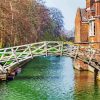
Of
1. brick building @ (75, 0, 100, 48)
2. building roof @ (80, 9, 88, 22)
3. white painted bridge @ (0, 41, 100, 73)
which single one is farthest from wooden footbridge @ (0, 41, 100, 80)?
building roof @ (80, 9, 88, 22)

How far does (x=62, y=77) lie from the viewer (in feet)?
123

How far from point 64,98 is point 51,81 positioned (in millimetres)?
7643

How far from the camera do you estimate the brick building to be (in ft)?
137

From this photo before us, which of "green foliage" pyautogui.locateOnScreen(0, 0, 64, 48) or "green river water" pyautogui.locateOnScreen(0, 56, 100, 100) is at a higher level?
"green foliage" pyautogui.locateOnScreen(0, 0, 64, 48)

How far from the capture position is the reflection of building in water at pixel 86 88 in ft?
89.9

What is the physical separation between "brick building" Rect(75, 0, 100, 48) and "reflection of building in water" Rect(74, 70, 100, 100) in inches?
233

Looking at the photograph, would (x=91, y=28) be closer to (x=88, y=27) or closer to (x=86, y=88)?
(x=88, y=27)

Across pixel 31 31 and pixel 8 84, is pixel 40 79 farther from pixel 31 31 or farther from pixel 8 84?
pixel 31 31

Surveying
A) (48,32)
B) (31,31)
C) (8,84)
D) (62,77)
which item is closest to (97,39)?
(62,77)

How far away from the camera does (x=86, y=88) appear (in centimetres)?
3061

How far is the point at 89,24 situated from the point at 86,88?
638 inches

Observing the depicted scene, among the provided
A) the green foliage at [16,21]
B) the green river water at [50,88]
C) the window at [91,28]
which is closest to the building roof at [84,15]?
the window at [91,28]

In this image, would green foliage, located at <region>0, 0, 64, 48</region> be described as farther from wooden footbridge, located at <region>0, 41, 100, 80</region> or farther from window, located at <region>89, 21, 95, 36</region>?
wooden footbridge, located at <region>0, 41, 100, 80</region>

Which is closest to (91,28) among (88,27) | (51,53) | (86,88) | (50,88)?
(88,27)
